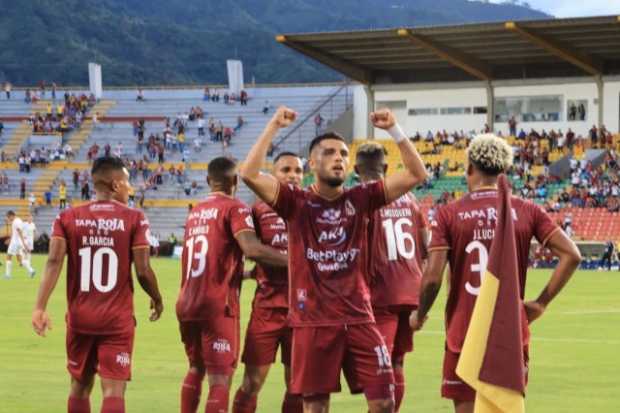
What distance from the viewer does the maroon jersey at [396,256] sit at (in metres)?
12.3

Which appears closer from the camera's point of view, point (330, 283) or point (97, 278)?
point (330, 283)

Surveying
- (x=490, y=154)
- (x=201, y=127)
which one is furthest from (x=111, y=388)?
(x=201, y=127)

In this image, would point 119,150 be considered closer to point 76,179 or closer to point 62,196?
point 76,179

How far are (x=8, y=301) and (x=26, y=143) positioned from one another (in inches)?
2124

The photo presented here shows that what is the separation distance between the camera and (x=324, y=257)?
32.8 ft

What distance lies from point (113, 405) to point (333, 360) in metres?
2.07

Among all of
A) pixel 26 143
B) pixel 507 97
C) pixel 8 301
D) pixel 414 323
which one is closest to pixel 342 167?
pixel 414 323

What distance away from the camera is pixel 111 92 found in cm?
9006

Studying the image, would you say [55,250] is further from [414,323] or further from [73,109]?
[73,109]

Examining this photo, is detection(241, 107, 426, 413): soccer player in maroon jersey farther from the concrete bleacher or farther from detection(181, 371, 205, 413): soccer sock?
the concrete bleacher

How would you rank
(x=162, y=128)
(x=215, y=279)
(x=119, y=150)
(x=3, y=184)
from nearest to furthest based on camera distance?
(x=215, y=279) < (x=3, y=184) < (x=119, y=150) < (x=162, y=128)

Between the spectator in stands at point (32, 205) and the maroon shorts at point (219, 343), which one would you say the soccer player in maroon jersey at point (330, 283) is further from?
the spectator in stands at point (32, 205)

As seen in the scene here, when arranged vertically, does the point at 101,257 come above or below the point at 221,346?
above

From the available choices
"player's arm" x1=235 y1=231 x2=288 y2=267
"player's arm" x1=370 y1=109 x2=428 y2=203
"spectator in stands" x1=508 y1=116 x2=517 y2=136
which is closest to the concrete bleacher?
"spectator in stands" x1=508 y1=116 x2=517 y2=136
